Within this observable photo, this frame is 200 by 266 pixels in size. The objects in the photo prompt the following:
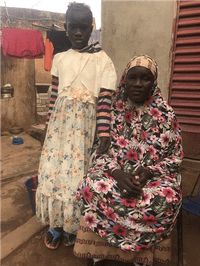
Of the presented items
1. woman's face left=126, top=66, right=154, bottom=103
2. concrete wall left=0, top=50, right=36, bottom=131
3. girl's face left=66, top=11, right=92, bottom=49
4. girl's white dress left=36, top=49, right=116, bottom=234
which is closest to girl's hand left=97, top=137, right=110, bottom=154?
girl's white dress left=36, top=49, right=116, bottom=234

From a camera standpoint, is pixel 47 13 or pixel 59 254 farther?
pixel 47 13

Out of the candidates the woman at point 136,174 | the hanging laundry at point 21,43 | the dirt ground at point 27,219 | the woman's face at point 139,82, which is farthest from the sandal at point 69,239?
the hanging laundry at point 21,43

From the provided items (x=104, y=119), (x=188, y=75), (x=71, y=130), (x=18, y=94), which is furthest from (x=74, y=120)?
(x=18, y=94)

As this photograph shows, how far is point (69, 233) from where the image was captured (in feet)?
6.94

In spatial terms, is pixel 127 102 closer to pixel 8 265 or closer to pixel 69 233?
pixel 69 233

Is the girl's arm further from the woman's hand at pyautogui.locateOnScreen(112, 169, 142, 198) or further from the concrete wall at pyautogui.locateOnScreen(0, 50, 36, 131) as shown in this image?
the concrete wall at pyautogui.locateOnScreen(0, 50, 36, 131)

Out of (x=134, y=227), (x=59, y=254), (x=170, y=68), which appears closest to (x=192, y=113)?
(x=170, y=68)

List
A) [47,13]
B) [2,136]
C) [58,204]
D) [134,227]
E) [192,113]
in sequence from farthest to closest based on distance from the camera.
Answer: [47,13]
[2,136]
[192,113]
[58,204]
[134,227]

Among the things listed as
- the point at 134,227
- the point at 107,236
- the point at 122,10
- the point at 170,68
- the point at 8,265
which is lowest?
the point at 8,265

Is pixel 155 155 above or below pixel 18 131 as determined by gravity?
above

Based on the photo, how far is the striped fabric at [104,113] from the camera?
1.93 m

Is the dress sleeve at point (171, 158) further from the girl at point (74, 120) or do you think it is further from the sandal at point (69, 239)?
the sandal at point (69, 239)

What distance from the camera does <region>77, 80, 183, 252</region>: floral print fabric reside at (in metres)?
1.53

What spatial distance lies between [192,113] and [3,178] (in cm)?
349
